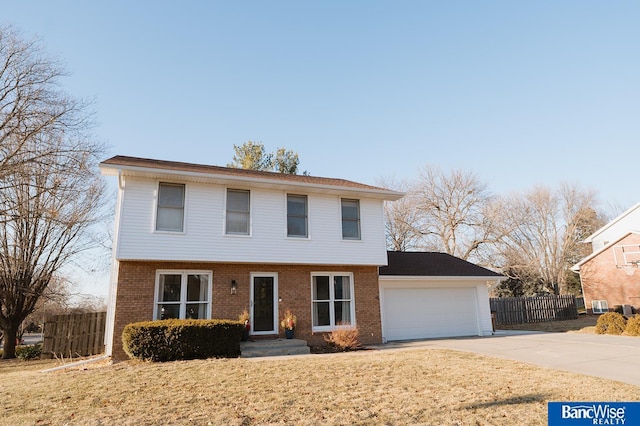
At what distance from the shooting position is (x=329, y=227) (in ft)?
46.1

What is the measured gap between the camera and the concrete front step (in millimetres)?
11016

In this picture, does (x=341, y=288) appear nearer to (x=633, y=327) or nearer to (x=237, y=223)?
(x=237, y=223)

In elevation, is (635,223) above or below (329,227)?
above

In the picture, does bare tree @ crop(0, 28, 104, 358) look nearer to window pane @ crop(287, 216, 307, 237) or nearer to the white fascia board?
the white fascia board

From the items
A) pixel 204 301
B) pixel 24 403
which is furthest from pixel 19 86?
pixel 24 403

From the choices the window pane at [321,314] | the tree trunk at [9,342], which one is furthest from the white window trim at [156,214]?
the tree trunk at [9,342]

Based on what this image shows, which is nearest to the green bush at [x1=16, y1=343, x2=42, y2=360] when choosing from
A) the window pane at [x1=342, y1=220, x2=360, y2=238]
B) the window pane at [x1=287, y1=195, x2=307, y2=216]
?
the window pane at [x1=287, y1=195, x2=307, y2=216]

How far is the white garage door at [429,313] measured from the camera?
50.2ft

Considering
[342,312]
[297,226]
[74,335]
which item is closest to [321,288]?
[342,312]

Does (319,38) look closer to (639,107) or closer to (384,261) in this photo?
(384,261)

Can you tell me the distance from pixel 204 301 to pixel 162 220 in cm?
298

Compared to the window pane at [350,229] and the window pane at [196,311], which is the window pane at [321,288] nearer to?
the window pane at [350,229]

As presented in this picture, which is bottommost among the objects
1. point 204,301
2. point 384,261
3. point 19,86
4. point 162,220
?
point 204,301

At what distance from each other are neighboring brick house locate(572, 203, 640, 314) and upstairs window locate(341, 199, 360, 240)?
23.0 meters
